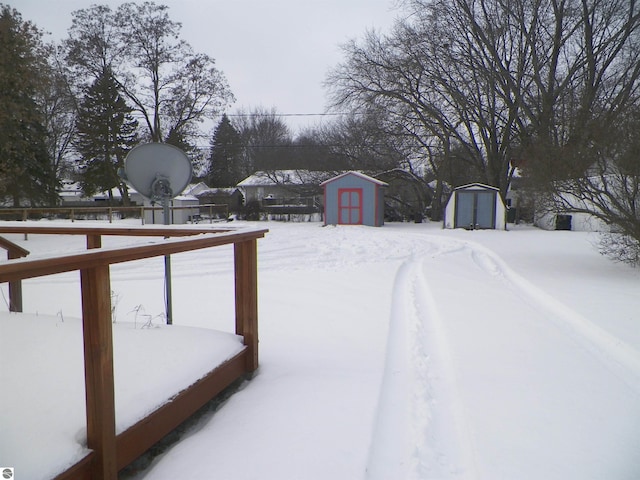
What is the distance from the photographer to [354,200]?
25266 millimetres

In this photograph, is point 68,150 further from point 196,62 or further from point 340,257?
point 340,257

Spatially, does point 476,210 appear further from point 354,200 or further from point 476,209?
point 354,200

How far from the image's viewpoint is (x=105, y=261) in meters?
2.03

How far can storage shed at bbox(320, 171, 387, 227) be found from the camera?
2502 cm

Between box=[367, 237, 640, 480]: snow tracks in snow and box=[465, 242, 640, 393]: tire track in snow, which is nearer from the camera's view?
box=[367, 237, 640, 480]: snow tracks in snow

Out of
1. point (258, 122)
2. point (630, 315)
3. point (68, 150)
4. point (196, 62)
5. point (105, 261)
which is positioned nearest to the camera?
point (105, 261)

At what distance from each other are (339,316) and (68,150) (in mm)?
42332

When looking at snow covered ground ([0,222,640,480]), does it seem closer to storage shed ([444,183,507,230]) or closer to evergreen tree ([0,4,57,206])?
evergreen tree ([0,4,57,206])

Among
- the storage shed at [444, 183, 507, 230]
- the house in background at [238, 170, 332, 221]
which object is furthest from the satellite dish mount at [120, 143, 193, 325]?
the house in background at [238, 170, 332, 221]

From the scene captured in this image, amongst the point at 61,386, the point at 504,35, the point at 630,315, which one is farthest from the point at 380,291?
the point at 504,35

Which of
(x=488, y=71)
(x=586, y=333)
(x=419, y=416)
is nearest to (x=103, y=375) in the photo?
(x=419, y=416)

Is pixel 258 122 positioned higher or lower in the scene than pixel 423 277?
higher

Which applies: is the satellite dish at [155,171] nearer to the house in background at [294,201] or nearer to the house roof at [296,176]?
the house in background at [294,201]

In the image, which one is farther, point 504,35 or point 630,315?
point 504,35
